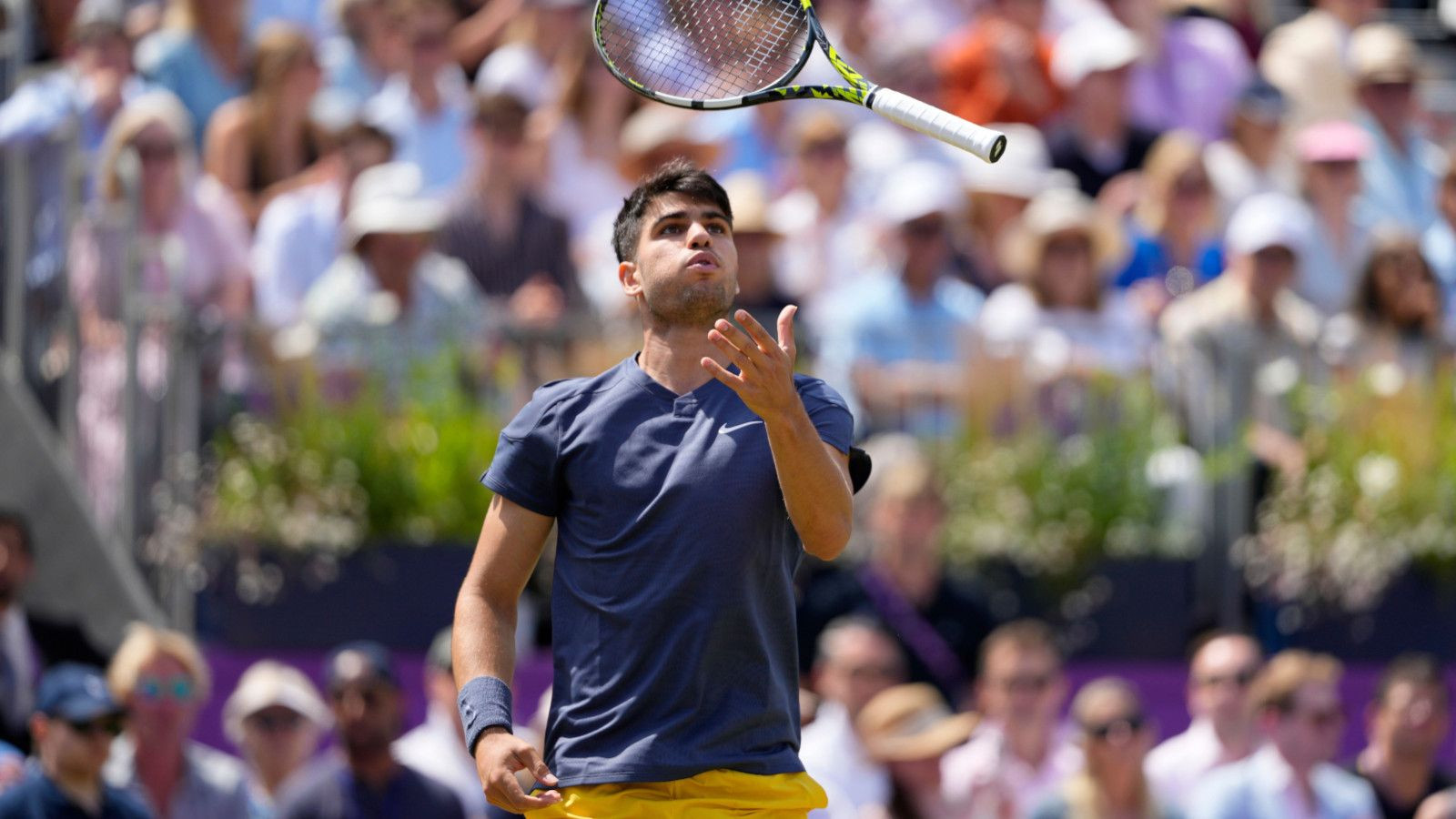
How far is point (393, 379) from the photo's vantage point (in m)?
9.26

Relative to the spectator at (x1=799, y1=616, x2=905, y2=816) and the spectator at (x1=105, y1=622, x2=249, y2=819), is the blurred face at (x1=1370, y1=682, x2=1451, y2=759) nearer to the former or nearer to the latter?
the spectator at (x1=799, y1=616, x2=905, y2=816)

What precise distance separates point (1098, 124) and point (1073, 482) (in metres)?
3.05

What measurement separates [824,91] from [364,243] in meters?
5.32

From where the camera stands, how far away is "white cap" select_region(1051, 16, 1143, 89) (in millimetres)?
11570

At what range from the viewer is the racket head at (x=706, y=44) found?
16.3 ft

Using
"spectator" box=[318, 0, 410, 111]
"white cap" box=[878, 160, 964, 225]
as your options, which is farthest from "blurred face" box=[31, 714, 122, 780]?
"spectator" box=[318, 0, 410, 111]

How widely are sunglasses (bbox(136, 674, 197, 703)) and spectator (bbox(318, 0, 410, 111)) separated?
4297mm

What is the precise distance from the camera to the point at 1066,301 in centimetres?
993

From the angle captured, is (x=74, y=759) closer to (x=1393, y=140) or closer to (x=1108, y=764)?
(x=1108, y=764)

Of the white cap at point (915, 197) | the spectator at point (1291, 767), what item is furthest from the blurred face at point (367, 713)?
the white cap at point (915, 197)

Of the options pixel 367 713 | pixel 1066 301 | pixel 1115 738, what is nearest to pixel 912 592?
pixel 1115 738

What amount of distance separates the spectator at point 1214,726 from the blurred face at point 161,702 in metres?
3.43

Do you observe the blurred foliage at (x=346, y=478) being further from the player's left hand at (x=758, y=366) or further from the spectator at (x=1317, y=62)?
the spectator at (x=1317, y=62)

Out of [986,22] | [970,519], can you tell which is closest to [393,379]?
[970,519]
